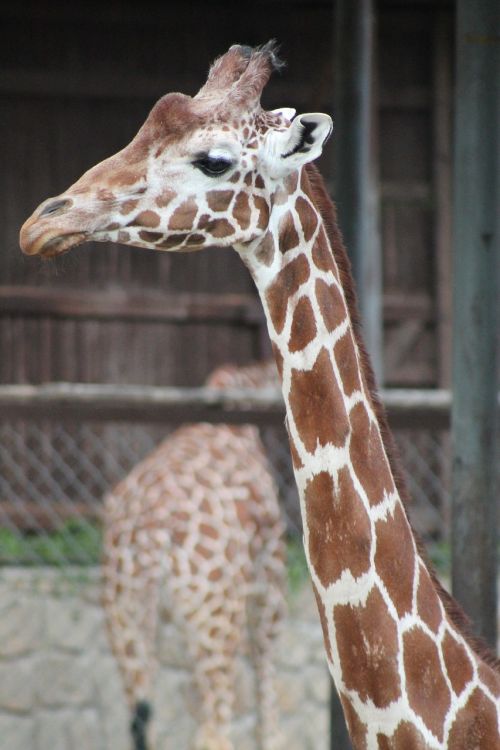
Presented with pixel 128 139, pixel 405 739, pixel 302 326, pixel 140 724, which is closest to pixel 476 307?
pixel 302 326

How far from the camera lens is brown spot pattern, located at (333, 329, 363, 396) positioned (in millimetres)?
1970

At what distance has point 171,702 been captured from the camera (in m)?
4.73

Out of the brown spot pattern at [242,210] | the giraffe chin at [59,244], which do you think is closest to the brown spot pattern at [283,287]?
the brown spot pattern at [242,210]

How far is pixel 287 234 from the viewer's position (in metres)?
1.97

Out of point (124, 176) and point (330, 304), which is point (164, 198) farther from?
point (330, 304)

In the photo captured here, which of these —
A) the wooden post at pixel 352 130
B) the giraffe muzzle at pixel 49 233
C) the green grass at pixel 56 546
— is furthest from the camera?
the green grass at pixel 56 546

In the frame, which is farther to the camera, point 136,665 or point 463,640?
point 136,665

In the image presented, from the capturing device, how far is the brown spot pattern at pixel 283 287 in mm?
1969

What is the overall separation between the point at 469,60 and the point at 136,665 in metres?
2.19

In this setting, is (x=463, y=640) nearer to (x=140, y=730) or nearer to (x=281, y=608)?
(x=140, y=730)

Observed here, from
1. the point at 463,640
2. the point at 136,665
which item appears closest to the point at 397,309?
the point at 136,665

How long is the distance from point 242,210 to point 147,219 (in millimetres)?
163

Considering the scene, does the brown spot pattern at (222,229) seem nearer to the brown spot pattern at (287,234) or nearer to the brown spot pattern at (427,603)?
the brown spot pattern at (287,234)

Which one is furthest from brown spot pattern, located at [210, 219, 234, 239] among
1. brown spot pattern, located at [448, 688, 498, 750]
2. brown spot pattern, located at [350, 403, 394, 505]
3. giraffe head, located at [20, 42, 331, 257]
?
brown spot pattern, located at [448, 688, 498, 750]
